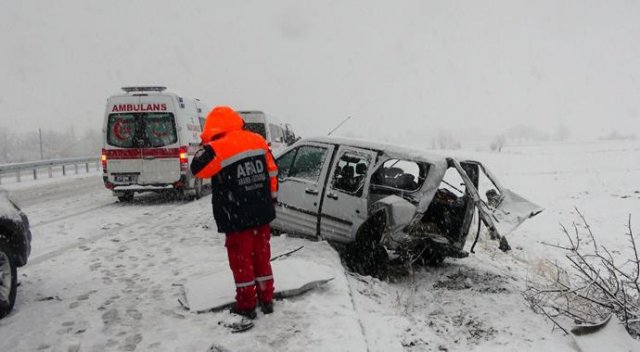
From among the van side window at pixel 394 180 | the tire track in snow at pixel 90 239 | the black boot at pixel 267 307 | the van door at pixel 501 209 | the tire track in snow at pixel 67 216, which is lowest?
the tire track in snow at pixel 67 216

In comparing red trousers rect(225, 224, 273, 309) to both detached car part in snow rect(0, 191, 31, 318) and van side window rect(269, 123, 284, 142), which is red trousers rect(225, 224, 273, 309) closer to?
detached car part in snow rect(0, 191, 31, 318)

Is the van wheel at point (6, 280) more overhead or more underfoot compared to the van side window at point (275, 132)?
more underfoot

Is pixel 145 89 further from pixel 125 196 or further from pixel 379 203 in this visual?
pixel 379 203

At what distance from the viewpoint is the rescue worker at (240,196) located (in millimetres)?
3900

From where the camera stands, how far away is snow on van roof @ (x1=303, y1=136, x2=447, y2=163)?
19.5 ft

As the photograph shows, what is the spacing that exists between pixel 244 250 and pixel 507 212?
3498 millimetres

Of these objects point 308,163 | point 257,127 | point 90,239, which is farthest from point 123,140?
point 308,163

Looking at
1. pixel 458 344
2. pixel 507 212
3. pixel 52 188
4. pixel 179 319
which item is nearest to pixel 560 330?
pixel 458 344

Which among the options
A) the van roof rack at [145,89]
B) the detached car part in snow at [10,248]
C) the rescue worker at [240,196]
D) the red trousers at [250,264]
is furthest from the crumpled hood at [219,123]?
the van roof rack at [145,89]

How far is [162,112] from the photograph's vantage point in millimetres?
11039

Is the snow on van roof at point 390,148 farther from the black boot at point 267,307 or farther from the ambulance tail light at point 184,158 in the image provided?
the ambulance tail light at point 184,158

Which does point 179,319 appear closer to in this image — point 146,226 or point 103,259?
point 103,259

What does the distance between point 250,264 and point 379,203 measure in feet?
7.55

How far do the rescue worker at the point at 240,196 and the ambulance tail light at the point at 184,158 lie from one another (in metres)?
7.45
